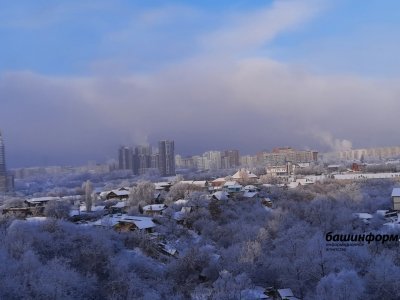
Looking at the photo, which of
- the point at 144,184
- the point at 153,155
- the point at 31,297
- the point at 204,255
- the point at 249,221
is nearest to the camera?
the point at 31,297

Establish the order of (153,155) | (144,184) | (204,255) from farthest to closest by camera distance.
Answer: (153,155), (144,184), (204,255)

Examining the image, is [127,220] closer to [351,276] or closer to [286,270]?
[286,270]

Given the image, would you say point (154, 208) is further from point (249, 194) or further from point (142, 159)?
point (142, 159)

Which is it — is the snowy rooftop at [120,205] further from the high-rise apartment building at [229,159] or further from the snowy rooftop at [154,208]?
the high-rise apartment building at [229,159]

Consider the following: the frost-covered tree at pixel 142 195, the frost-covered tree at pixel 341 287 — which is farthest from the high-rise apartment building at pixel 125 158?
the frost-covered tree at pixel 341 287

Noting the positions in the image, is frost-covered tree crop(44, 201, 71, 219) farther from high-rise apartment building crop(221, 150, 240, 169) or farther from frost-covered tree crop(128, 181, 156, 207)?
high-rise apartment building crop(221, 150, 240, 169)

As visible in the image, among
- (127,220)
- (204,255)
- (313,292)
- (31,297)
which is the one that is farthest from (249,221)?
(31,297)

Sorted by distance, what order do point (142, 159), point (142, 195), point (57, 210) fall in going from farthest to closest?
point (142, 159) < point (142, 195) < point (57, 210)

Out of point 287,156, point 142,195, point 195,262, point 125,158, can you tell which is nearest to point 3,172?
point 125,158
